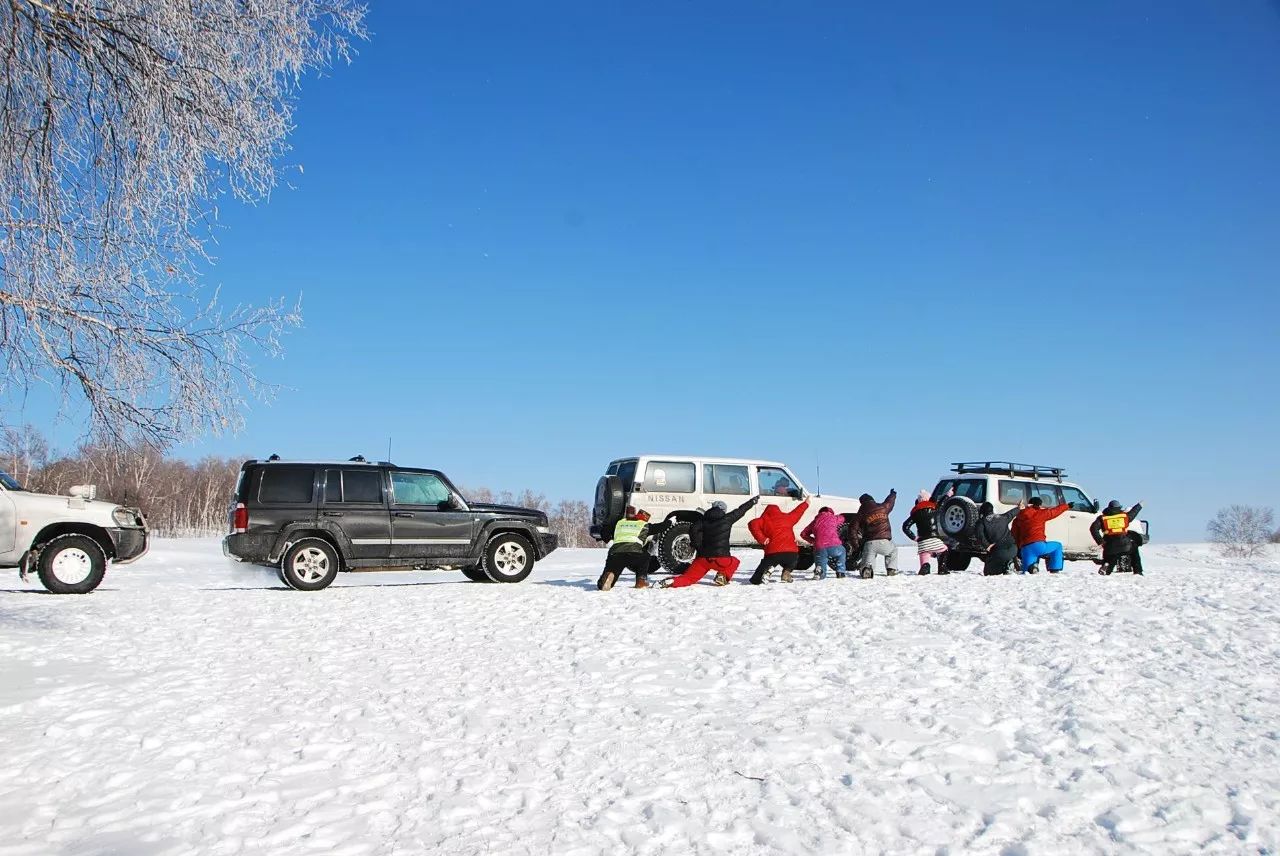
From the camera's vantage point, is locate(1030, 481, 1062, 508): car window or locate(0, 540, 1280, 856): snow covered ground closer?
locate(0, 540, 1280, 856): snow covered ground

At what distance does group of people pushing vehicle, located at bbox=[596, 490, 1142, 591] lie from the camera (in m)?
15.0

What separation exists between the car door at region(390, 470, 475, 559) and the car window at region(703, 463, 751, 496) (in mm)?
4545

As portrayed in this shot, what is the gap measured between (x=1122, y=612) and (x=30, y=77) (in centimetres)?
1074

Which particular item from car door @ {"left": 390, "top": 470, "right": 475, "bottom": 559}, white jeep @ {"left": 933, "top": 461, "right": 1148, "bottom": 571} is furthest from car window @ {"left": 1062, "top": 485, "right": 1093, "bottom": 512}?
car door @ {"left": 390, "top": 470, "right": 475, "bottom": 559}

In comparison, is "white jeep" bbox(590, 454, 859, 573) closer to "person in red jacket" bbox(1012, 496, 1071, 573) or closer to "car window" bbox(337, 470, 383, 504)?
"person in red jacket" bbox(1012, 496, 1071, 573)

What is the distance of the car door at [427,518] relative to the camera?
15703 mm

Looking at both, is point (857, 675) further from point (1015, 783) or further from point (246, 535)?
point (246, 535)

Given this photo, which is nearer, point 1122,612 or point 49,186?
point 49,186

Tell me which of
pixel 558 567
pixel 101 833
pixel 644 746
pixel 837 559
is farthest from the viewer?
pixel 558 567

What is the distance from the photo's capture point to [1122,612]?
376 inches

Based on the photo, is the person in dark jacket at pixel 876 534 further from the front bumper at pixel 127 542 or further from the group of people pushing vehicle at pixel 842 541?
the front bumper at pixel 127 542

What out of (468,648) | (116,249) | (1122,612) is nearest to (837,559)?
(1122,612)

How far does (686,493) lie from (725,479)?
0.90 m

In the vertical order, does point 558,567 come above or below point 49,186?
below
